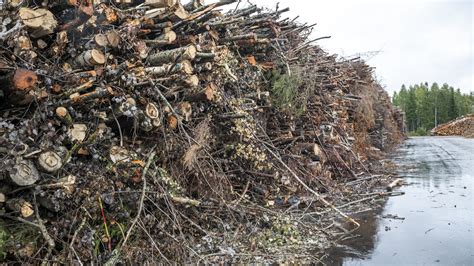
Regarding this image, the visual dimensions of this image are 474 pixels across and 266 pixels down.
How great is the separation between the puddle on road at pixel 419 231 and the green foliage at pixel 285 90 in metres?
2.49

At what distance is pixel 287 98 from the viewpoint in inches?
281

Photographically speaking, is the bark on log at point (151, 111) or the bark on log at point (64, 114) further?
the bark on log at point (151, 111)

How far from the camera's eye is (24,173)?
318 centimetres

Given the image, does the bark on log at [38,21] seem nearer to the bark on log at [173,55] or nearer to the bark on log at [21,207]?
the bark on log at [173,55]

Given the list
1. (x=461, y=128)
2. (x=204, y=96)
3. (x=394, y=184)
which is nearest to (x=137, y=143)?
(x=204, y=96)

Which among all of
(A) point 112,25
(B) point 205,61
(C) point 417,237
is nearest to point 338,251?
(C) point 417,237

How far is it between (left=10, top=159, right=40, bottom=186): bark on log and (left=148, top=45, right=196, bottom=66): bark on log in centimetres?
190

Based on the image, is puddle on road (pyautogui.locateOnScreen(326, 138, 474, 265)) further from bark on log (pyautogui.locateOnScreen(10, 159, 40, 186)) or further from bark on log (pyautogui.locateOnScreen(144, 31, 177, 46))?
bark on log (pyautogui.locateOnScreen(144, 31, 177, 46))

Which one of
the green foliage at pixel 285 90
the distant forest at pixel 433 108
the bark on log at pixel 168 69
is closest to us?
the bark on log at pixel 168 69

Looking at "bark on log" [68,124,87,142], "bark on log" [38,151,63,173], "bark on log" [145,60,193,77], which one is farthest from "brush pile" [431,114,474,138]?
"bark on log" [38,151,63,173]

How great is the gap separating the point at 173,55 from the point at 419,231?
3881 mm

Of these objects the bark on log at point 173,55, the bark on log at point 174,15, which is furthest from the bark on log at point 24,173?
the bark on log at point 174,15

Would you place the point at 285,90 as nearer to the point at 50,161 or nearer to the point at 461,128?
the point at 50,161

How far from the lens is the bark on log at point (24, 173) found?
3.12 metres
